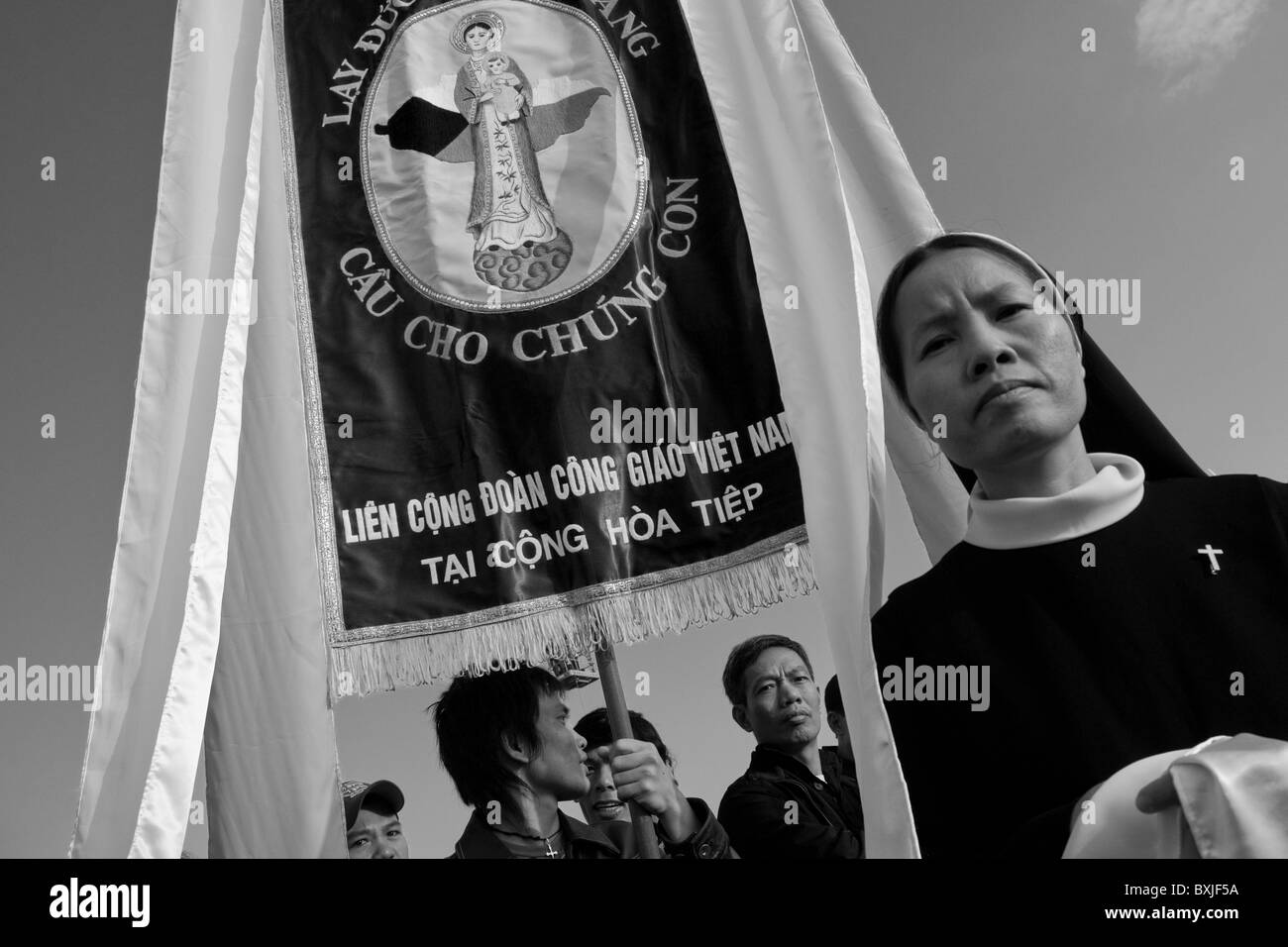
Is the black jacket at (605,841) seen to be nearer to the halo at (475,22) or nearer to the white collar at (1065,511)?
the white collar at (1065,511)

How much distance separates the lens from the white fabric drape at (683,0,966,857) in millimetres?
2533

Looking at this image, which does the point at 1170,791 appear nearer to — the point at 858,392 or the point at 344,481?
the point at 858,392

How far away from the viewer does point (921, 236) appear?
3.08 m

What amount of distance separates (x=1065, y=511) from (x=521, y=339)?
169 cm

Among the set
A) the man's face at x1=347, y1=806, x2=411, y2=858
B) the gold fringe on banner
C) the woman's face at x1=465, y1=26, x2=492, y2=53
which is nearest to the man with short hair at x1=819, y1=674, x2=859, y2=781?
the gold fringe on banner

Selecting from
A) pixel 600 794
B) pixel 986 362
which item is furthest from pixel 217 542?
pixel 986 362

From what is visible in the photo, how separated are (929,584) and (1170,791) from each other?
0.67 metres

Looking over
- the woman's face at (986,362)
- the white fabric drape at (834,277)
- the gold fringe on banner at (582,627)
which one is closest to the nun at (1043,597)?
the woman's face at (986,362)

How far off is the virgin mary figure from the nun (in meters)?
1.38

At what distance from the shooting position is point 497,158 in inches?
136

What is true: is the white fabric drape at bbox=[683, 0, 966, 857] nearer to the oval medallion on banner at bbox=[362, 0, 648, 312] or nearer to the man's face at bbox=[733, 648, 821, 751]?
the oval medallion on banner at bbox=[362, 0, 648, 312]

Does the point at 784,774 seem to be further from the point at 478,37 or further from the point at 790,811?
the point at 478,37
